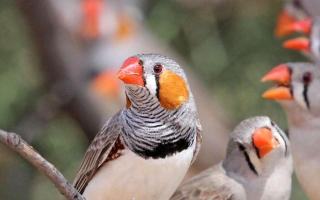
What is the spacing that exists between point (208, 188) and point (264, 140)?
0.87 ft

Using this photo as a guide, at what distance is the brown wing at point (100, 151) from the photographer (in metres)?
2.04

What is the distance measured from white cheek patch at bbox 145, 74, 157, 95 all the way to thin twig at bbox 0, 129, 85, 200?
37cm

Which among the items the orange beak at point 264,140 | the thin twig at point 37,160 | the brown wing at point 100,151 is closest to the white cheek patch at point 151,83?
the brown wing at point 100,151

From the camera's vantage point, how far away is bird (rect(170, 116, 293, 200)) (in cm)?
233

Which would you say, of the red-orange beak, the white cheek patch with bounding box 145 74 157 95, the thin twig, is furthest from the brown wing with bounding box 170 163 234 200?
the thin twig

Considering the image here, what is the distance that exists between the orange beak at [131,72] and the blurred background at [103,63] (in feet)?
7.17

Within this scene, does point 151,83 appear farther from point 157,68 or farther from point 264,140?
point 264,140

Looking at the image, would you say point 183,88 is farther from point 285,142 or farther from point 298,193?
point 298,193

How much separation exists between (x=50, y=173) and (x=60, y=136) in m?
3.42

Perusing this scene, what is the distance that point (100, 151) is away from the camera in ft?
6.81

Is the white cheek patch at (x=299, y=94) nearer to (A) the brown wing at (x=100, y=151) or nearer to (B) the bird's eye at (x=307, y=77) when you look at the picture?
(B) the bird's eye at (x=307, y=77)

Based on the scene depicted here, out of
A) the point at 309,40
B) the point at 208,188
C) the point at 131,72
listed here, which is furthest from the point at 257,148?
the point at 309,40

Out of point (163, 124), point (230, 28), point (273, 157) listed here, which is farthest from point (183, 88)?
point (230, 28)

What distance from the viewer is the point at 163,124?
6.46 feet
